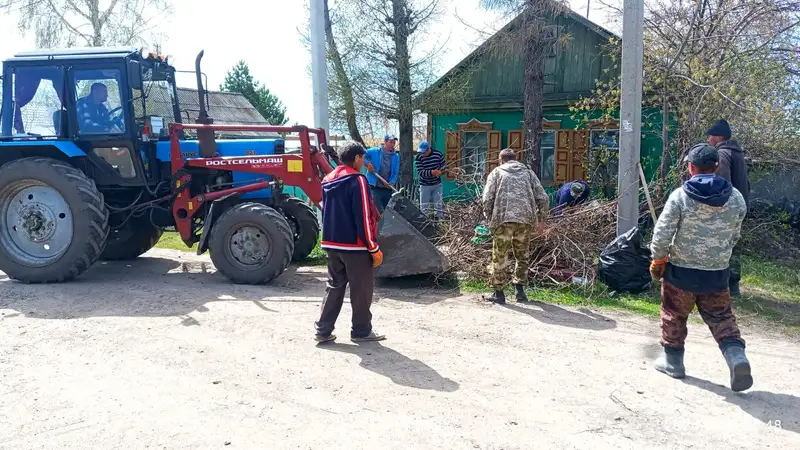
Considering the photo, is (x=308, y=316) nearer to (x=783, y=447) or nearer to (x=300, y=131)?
(x=300, y=131)

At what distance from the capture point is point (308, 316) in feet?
20.0

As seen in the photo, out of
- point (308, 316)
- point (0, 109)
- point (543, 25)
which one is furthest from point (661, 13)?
point (0, 109)

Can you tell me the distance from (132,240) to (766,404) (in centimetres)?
811

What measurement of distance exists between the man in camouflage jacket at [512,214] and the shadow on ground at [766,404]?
2466mm

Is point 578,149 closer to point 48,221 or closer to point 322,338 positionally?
point 322,338

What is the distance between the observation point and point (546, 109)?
1466cm

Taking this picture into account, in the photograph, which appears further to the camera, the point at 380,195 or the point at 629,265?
the point at 380,195

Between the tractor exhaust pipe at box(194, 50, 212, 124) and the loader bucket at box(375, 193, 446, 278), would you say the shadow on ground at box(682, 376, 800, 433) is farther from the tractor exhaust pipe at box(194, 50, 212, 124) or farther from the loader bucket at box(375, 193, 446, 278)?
the tractor exhaust pipe at box(194, 50, 212, 124)

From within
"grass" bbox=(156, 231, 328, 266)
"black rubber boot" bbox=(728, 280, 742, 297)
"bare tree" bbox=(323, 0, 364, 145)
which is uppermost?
"bare tree" bbox=(323, 0, 364, 145)

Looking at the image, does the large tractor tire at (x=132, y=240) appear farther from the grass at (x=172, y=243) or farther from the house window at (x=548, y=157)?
the house window at (x=548, y=157)

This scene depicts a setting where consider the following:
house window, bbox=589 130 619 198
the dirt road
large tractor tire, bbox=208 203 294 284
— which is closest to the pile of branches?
the dirt road

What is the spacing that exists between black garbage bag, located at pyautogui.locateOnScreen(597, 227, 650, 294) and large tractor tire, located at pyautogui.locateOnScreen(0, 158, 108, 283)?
606cm

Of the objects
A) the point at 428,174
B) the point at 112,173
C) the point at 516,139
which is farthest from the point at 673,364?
the point at 516,139

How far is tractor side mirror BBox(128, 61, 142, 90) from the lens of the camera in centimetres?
716
